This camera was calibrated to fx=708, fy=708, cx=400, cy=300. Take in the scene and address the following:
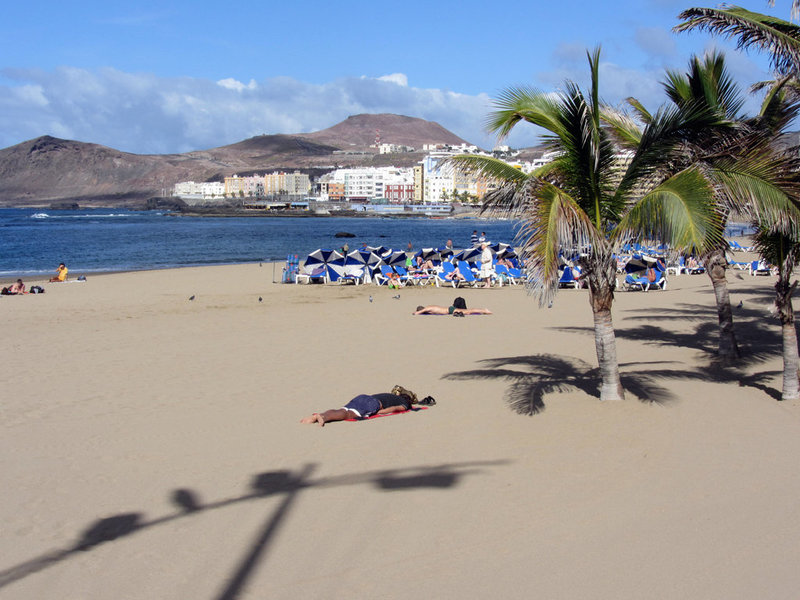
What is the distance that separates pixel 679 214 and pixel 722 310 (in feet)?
13.3

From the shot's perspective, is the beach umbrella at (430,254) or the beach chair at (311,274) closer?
the beach chair at (311,274)

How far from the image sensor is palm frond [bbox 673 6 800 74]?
21.0 ft

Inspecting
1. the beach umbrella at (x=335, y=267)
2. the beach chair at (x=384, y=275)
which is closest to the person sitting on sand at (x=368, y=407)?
the beach chair at (x=384, y=275)

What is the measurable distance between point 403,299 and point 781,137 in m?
9.84

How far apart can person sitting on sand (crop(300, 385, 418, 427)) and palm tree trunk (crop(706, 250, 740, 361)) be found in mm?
4243

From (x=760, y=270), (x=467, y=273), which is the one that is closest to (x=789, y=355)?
(x=467, y=273)

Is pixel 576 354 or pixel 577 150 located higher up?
pixel 577 150

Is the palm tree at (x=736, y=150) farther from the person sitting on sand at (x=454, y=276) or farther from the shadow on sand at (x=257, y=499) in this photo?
the person sitting on sand at (x=454, y=276)

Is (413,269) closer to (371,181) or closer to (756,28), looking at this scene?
(756,28)

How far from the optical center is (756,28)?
6.55 metres

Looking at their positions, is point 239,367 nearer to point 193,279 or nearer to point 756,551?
point 756,551

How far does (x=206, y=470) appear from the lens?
5.18 metres

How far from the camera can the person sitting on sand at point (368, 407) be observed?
247 inches

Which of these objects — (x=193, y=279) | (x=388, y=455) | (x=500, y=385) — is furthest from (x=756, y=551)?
(x=193, y=279)
